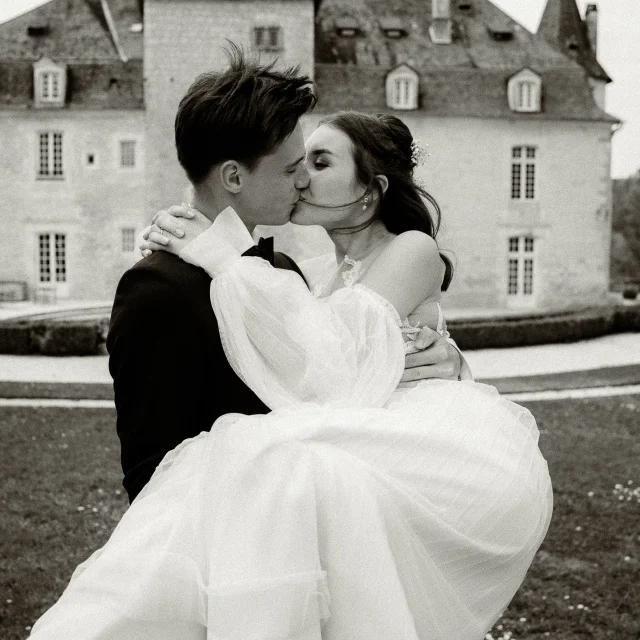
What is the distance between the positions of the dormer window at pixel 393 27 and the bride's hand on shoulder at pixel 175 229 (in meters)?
A: 23.5

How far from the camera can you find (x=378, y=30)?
2458 cm

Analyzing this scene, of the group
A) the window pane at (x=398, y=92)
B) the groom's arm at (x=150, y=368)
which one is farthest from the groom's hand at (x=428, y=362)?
the window pane at (x=398, y=92)

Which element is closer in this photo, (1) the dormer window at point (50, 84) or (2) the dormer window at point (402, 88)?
(2) the dormer window at point (402, 88)

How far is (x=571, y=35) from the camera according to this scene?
2809cm

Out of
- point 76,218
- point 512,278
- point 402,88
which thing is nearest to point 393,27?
point 402,88

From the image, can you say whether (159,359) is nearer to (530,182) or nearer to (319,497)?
(319,497)

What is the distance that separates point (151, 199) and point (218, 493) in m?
20.7

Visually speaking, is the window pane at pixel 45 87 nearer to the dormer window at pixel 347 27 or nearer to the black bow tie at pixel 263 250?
the dormer window at pixel 347 27

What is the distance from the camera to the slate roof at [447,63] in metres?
23.1

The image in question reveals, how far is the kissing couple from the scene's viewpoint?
1.95 metres

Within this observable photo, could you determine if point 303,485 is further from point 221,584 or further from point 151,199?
point 151,199

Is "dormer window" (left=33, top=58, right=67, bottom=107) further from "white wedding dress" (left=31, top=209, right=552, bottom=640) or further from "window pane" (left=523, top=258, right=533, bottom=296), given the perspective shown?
"white wedding dress" (left=31, top=209, right=552, bottom=640)

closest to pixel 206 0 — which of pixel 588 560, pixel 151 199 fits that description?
pixel 151 199

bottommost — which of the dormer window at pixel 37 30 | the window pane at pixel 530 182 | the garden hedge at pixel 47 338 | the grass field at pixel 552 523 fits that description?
the grass field at pixel 552 523
